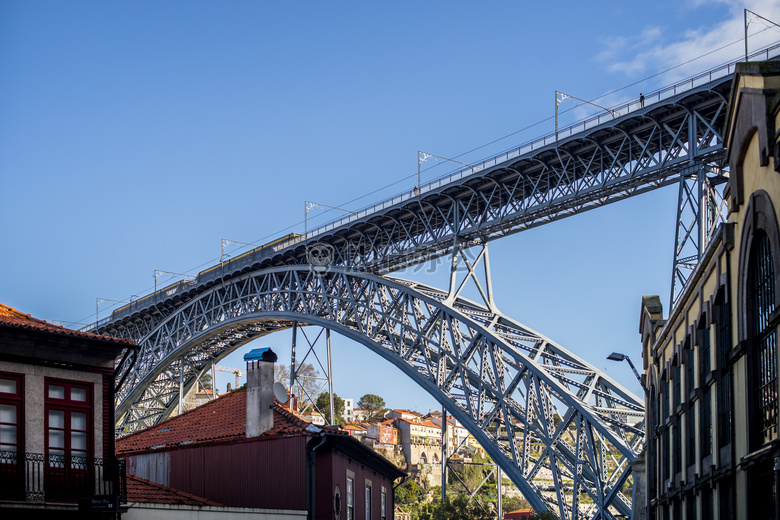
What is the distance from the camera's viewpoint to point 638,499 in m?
29.4

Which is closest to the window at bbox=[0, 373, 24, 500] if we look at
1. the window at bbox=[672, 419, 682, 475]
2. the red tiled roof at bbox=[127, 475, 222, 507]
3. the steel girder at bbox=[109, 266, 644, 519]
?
the red tiled roof at bbox=[127, 475, 222, 507]

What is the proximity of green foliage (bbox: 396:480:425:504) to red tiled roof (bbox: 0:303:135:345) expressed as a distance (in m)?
89.4

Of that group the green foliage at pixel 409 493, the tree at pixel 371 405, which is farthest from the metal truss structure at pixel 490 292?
the tree at pixel 371 405

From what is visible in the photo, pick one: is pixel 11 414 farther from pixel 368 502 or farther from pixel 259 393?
pixel 368 502

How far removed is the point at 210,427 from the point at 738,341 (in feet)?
59.2

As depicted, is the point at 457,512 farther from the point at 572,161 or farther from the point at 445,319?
the point at 572,161

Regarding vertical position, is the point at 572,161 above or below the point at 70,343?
above

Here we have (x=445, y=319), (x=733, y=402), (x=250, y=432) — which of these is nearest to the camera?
(x=733, y=402)

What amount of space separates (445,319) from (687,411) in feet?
90.4

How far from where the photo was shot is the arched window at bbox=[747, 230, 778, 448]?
13297mm

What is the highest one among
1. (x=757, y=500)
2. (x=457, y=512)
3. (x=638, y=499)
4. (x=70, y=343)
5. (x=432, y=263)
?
(x=432, y=263)

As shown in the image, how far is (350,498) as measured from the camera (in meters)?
28.0

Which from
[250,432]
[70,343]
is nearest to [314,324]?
[250,432]

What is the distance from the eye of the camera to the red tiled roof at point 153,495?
22.0 metres
